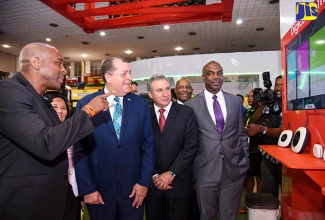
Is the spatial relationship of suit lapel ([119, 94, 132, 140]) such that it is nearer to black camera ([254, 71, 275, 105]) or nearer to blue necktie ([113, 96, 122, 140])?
blue necktie ([113, 96, 122, 140])

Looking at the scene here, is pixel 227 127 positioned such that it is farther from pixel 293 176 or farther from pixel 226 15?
pixel 226 15

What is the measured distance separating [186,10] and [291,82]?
2.40m

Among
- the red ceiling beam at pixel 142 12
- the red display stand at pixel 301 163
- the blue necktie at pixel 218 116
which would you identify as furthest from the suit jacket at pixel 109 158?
the red ceiling beam at pixel 142 12

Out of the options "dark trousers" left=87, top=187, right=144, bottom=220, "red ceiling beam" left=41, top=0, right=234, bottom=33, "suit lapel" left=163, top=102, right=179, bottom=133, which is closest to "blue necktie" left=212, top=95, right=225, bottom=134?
"suit lapel" left=163, top=102, right=179, bottom=133

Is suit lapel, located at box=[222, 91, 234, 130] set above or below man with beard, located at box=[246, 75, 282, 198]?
above

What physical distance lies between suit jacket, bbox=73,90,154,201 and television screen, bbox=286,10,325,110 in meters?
1.37

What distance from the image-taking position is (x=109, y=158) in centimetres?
199

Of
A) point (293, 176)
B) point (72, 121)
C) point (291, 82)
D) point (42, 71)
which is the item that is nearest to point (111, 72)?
point (42, 71)

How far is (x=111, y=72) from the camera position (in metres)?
2.08

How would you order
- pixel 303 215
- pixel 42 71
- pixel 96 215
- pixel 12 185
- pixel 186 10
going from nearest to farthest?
pixel 12 185
pixel 42 71
pixel 96 215
pixel 303 215
pixel 186 10

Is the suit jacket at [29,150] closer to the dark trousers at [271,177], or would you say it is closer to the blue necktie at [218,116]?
the blue necktie at [218,116]

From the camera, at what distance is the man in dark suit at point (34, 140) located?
1312mm

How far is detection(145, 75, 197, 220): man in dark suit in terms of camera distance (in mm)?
2334

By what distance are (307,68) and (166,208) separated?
1719mm
